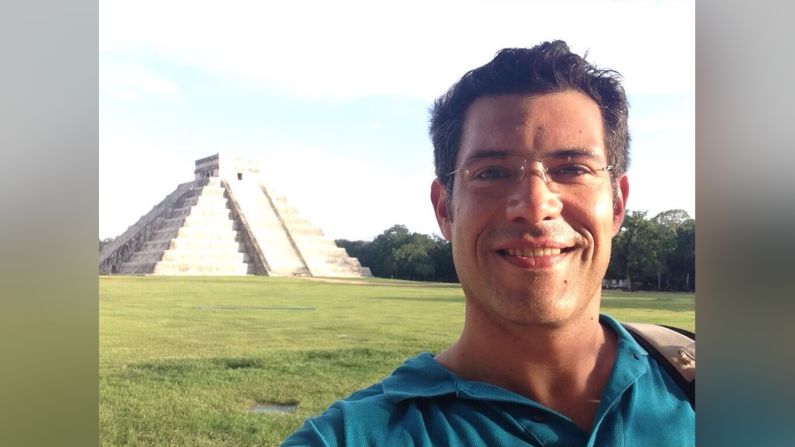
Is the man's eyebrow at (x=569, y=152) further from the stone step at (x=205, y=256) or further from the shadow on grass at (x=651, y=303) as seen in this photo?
the stone step at (x=205, y=256)

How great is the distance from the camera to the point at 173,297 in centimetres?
236

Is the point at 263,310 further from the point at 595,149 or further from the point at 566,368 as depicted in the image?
the point at 595,149

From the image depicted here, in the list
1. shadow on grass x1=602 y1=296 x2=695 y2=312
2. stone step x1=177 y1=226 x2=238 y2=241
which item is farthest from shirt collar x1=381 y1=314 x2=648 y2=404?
stone step x1=177 y1=226 x2=238 y2=241

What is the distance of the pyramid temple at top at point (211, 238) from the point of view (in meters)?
2.26

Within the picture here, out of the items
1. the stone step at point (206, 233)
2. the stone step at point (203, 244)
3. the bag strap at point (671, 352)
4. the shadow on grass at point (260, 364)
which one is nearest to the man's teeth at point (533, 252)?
the bag strap at point (671, 352)

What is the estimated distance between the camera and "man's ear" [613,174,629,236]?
69.9 inches

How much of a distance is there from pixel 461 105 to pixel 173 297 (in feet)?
4.44

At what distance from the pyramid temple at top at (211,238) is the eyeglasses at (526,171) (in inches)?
26.0
